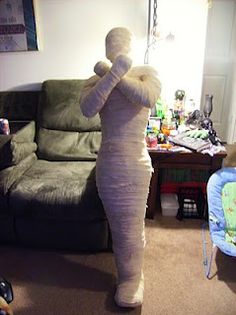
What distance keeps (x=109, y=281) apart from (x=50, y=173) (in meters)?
0.83

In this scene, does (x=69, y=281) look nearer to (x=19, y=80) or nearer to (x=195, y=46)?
(x=19, y=80)

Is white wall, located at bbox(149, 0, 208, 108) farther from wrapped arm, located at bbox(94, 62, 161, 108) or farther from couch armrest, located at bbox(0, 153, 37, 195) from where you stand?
couch armrest, located at bbox(0, 153, 37, 195)

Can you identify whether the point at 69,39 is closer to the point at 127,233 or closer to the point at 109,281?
the point at 127,233

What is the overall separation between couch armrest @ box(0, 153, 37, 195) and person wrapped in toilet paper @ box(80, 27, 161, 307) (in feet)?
2.32

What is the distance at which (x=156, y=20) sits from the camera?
2.19 metres

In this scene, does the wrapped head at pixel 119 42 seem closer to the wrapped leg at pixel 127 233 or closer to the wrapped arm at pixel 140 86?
the wrapped arm at pixel 140 86

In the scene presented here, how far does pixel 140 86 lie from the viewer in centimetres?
116

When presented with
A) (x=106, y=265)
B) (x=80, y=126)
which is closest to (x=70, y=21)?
(x=80, y=126)

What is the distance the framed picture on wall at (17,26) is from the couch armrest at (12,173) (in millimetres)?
995

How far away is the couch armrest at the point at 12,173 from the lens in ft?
5.62

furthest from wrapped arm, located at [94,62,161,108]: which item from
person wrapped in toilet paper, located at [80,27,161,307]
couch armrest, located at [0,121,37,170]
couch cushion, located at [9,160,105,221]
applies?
couch armrest, located at [0,121,37,170]

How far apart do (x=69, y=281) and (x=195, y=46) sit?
2.03 m

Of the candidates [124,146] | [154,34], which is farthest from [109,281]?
[154,34]

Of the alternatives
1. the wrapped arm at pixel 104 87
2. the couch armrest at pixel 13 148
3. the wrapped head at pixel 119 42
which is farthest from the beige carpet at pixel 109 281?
the wrapped head at pixel 119 42
